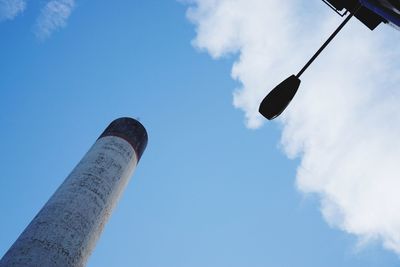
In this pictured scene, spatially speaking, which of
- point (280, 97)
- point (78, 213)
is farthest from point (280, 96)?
point (78, 213)

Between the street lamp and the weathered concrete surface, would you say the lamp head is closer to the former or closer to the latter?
the street lamp

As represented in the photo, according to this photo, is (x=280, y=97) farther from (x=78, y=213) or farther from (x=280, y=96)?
(x=78, y=213)

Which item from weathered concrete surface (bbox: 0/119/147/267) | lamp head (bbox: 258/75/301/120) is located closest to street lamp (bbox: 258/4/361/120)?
lamp head (bbox: 258/75/301/120)

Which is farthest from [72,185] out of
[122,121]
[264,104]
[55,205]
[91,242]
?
[264,104]

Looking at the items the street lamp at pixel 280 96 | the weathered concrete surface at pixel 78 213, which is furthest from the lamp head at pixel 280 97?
the weathered concrete surface at pixel 78 213

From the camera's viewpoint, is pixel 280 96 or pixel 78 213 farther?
pixel 78 213

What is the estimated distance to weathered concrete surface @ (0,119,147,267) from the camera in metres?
8.21

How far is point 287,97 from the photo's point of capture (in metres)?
3.13

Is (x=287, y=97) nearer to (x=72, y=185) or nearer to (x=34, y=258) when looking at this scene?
(x=34, y=258)

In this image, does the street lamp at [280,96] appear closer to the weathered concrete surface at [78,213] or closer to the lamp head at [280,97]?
the lamp head at [280,97]

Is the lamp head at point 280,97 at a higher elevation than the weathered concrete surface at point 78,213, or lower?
higher

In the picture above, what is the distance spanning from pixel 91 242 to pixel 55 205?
1365 millimetres

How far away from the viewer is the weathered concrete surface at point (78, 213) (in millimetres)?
8210

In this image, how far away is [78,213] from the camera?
9.32 m
